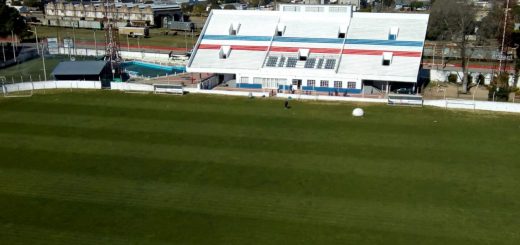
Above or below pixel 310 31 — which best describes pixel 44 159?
below

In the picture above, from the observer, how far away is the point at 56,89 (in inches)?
2238

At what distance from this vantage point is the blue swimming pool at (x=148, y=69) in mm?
69969

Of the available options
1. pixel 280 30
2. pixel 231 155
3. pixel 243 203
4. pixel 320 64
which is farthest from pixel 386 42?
pixel 243 203

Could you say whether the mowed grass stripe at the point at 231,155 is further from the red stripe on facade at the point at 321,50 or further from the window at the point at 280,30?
the window at the point at 280,30

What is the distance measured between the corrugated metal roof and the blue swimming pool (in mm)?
6607

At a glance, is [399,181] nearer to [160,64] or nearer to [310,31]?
[310,31]

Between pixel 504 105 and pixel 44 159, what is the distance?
40.6 meters

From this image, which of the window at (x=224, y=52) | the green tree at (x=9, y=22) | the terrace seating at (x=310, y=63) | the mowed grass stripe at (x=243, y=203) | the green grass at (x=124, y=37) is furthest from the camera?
the green grass at (x=124, y=37)

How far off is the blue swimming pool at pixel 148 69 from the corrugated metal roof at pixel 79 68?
6607 mm

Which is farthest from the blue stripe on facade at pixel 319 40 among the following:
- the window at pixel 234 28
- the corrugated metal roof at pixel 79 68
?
the corrugated metal roof at pixel 79 68

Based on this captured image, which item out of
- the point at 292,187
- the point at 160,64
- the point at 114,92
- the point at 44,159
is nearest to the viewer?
the point at 292,187

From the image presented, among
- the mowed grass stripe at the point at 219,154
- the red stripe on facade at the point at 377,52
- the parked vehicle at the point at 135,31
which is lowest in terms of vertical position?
the mowed grass stripe at the point at 219,154

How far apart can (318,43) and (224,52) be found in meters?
11.4

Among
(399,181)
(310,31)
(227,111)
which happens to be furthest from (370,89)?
(399,181)
